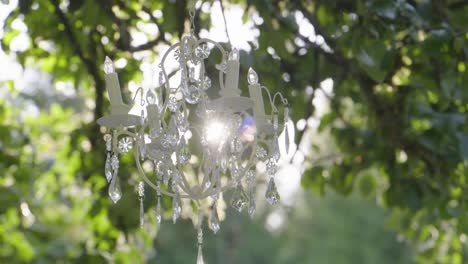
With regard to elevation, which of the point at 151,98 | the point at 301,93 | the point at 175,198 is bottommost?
the point at 301,93

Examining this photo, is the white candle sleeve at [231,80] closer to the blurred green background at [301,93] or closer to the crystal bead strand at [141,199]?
the crystal bead strand at [141,199]

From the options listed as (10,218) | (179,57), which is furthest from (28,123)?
(179,57)

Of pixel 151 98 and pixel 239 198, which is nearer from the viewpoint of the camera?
pixel 151 98

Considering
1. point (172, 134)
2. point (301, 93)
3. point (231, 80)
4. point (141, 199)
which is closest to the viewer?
point (172, 134)

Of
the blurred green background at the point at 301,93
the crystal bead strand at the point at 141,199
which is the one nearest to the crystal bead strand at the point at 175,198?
the crystal bead strand at the point at 141,199

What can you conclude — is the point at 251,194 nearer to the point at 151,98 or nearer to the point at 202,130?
the point at 202,130

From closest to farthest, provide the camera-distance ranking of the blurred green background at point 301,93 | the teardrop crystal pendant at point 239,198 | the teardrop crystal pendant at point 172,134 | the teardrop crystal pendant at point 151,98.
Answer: the teardrop crystal pendant at point 172,134 < the teardrop crystal pendant at point 151,98 < the teardrop crystal pendant at point 239,198 < the blurred green background at point 301,93

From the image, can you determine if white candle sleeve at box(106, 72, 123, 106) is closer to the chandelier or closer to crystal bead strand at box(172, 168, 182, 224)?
the chandelier

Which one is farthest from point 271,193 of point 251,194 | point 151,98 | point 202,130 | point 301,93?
point 301,93

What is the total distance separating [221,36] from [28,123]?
91.9 inches

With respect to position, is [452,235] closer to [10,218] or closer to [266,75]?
[266,75]

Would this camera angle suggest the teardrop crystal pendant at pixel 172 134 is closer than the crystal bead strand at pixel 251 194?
Yes

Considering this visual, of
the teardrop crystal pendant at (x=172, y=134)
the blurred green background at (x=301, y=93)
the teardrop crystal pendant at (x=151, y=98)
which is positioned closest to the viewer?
the teardrop crystal pendant at (x=172, y=134)

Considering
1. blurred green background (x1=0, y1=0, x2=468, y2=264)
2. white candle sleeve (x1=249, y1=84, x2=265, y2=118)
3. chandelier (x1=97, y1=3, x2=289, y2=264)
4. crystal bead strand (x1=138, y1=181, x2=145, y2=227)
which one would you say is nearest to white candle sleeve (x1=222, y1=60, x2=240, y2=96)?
chandelier (x1=97, y1=3, x2=289, y2=264)
